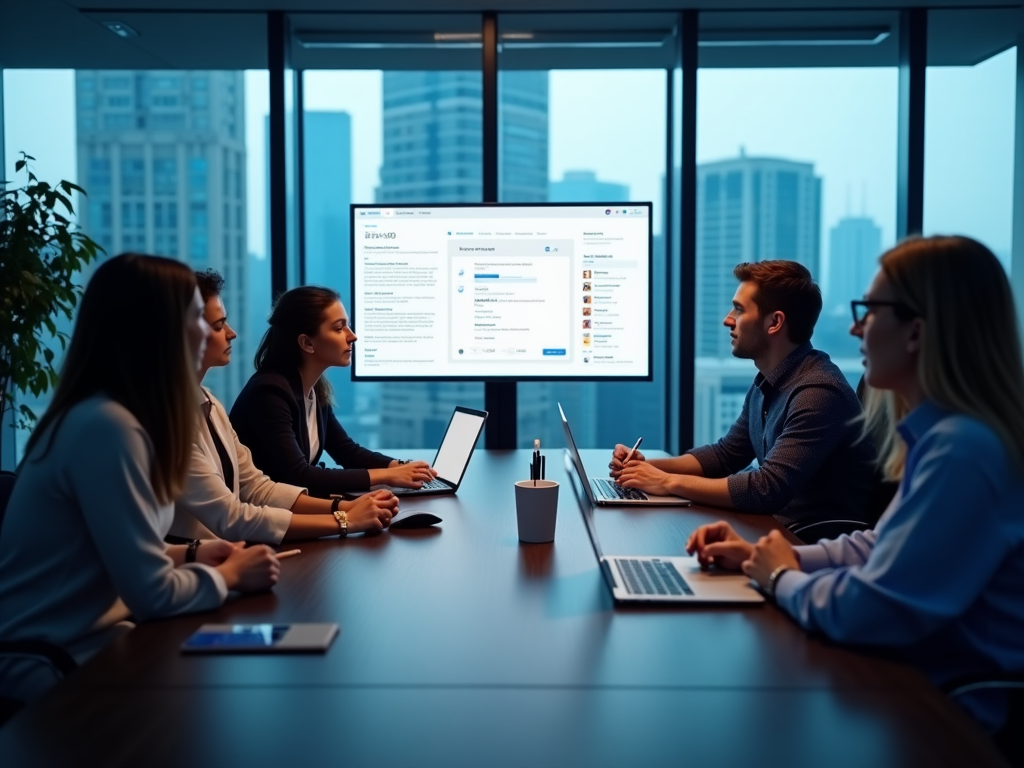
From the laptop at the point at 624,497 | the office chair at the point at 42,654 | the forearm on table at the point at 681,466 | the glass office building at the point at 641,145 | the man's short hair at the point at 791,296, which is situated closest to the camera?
the office chair at the point at 42,654

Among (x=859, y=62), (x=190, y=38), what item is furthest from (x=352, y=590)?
(x=859, y=62)

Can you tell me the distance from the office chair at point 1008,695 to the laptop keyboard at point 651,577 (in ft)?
1.44

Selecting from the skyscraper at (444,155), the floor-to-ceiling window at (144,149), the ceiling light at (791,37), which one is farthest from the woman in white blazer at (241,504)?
the ceiling light at (791,37)

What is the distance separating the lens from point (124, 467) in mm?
1467

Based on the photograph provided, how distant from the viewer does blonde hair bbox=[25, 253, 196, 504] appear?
5.06 feet

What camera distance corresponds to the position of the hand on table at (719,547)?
174cm

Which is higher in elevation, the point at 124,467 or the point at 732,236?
the point at 732,236

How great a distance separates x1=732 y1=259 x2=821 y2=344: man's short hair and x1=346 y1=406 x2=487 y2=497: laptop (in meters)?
0.91

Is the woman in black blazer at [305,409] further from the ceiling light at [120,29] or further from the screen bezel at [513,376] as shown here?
the ceiling light at [120,29]

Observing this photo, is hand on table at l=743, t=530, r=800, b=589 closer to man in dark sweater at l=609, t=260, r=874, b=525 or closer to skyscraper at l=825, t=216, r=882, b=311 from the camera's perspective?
man in dark sweater at l=609, t=260, r=874, b=525

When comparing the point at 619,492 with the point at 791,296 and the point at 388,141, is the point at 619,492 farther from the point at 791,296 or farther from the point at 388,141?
the point at 388,141

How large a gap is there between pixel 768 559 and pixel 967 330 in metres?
0.49

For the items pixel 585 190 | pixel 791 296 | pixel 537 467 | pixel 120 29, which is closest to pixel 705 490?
pixel 537 467

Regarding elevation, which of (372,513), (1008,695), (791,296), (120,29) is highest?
(120,29)
